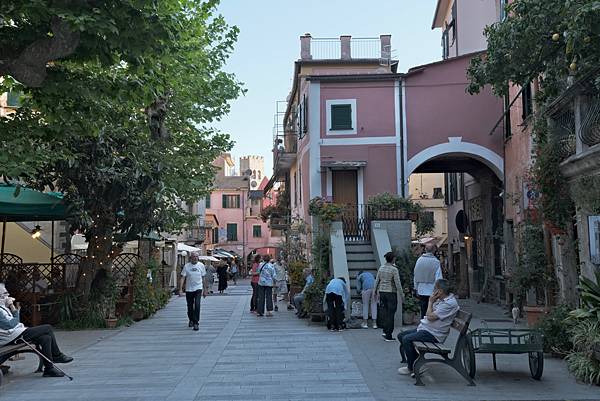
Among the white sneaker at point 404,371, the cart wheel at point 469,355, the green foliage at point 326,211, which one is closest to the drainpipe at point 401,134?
the green foliage at point 326,211

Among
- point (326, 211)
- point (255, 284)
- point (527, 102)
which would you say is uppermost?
point (527, 102)

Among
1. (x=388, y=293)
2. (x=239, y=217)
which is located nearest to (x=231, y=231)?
(x=239, y=217)

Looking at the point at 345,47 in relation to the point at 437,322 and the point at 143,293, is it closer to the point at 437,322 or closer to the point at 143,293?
the point at 143,293

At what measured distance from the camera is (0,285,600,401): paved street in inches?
326

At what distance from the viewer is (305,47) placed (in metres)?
36.4

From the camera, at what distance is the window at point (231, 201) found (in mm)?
80000

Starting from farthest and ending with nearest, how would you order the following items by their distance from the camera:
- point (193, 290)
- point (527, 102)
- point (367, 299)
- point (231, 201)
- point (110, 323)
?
point (231, 201) < point (527, 102) < point (110, 323) < point (193, 290) < point (367, 299)

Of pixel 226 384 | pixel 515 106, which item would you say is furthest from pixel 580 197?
pixel 515 106

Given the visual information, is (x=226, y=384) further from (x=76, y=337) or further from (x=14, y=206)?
(x=14, y=206)

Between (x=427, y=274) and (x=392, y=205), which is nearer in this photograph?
(x=427, y=274)

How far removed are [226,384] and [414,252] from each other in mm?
9257

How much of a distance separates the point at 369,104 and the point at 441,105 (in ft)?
8.01

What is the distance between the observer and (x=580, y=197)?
10.6 meters

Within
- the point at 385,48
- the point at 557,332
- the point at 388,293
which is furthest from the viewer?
the point at 385,48
